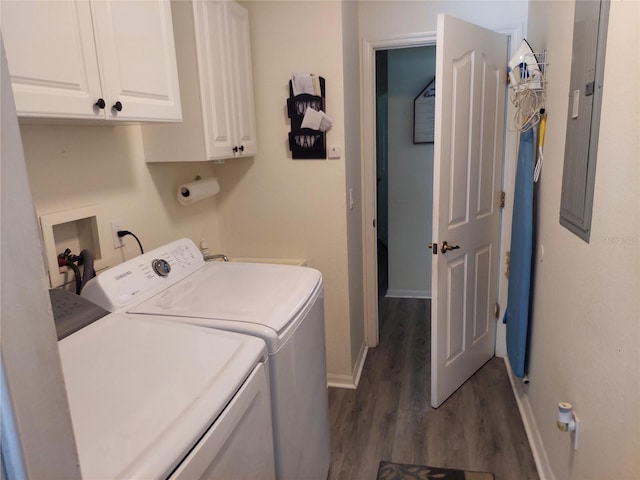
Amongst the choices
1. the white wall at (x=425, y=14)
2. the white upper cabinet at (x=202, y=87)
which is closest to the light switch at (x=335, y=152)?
the white upper cabinet at (x=202, y=87)

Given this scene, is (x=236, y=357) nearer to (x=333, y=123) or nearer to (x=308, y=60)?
(x=333, y=123)

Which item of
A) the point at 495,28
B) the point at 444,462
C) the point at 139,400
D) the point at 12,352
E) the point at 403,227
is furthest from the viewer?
the point at 403,227

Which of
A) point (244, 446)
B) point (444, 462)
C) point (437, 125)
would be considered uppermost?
point (437, 125)

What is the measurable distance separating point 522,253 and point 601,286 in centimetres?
90

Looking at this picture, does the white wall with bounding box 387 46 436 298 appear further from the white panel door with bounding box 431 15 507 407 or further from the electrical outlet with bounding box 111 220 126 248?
the electrical outlet with bounding box 111 220 126 248

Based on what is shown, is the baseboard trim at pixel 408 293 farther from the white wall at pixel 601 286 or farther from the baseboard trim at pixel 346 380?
the white wall at pixel 601 286

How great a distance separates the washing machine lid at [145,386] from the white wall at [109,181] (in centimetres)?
47

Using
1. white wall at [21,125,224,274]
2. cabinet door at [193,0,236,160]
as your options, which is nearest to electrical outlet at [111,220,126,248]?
white wall at [21,125,224,274]

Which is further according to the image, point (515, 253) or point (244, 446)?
point (515, 253)

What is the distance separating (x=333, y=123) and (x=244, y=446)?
1.69 m

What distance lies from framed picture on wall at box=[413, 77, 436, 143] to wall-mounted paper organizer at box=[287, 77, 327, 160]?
5.06 feet

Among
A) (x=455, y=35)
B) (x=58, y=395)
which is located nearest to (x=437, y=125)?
(x=455, y=35)

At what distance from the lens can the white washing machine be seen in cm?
132

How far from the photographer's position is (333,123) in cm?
233
